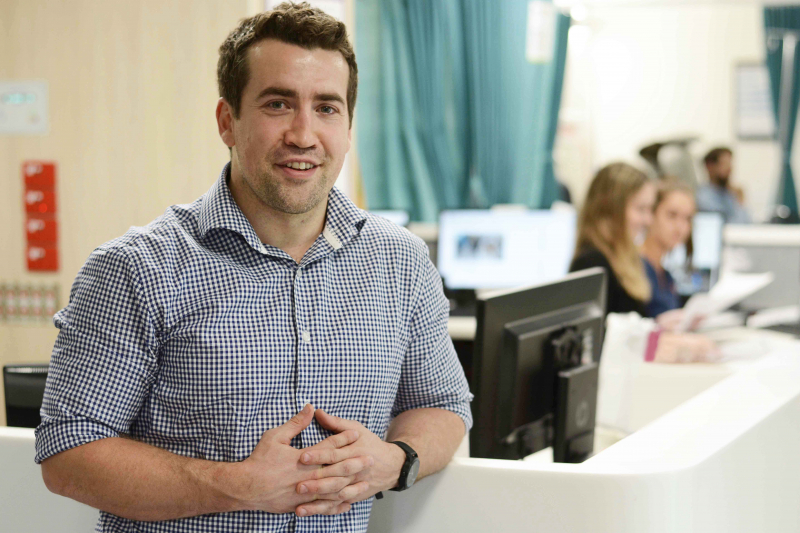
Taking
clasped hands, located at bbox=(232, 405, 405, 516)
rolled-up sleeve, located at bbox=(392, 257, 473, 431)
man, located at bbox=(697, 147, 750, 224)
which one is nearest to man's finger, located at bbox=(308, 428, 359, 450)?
clasped hands, located at bbox=(232, 405, 405, 516)

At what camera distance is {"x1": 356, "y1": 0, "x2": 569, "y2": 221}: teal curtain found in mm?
Answer: 4676

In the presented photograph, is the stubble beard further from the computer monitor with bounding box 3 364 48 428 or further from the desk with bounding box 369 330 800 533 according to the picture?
the computer monitor with bounding box 3 364 48 428

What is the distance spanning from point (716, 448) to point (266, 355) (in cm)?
72

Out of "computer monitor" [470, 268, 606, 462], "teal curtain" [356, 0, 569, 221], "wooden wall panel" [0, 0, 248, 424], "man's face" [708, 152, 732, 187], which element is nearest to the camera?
"computer monitor" [470, 268, 606, 462]

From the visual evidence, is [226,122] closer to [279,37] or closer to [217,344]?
[279,37]

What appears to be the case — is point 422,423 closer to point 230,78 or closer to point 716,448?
point 716,448

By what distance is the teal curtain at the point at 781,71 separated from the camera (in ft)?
23.0

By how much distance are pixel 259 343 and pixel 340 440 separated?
190 millimetres

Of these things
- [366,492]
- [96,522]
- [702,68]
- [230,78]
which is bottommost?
[96,522]

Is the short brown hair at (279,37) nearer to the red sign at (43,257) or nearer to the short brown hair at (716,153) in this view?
the red sign at (43,257)

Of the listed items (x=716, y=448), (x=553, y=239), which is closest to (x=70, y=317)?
(x=716, y=448)

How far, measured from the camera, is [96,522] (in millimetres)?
1373

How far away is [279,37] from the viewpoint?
1.29 metres

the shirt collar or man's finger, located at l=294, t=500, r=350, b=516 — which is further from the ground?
the shirt collar
